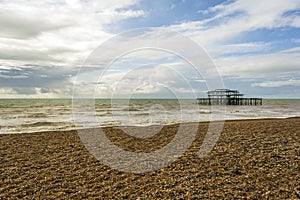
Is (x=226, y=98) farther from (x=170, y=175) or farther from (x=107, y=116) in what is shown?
(x=170, y=175)

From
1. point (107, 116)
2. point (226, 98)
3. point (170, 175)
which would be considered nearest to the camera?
point (170, 175)

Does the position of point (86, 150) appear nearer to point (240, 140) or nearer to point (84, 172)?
point (84, 172)

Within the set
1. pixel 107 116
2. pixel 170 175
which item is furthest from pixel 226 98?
pixel 170 175

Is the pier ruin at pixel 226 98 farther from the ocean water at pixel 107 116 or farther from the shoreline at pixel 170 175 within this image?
the shoreline at pixel 170 175

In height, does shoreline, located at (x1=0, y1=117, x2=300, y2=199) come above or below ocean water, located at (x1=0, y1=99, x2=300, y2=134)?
below

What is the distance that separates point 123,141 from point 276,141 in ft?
20.0

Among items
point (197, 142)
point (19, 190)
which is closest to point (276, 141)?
point (197, 142)

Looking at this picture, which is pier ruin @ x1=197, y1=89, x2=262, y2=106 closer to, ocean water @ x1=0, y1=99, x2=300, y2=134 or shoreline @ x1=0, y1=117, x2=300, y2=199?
ocean water @ x1=0, y1=99, x2=300, y2=134

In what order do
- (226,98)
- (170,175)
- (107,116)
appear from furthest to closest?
(226,98) < (107,116) < (170,175)

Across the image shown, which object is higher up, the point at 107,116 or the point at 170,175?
the point at 107,116

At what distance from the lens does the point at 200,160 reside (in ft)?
24.1

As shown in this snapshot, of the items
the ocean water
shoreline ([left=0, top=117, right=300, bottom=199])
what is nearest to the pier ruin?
the ocean water

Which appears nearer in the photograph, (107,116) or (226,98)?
(107,116)

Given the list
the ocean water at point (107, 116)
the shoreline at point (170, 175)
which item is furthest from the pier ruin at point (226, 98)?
the shoreline at point (170, 175)
